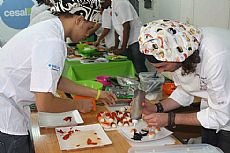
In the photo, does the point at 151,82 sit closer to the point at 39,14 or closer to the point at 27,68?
the point at 27,68

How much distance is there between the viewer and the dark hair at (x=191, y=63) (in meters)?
1.26

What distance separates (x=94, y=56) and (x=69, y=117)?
1563mm

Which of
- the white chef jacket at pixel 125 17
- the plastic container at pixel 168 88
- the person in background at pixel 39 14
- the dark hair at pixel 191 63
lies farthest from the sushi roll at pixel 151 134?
the white chef jacket at pixel 125 17

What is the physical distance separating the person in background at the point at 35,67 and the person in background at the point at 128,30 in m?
2.12

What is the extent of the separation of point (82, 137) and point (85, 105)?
279mm

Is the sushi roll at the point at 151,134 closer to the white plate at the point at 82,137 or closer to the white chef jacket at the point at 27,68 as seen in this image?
the white plate at the point at 82,137

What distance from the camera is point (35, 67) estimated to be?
3.91 ft

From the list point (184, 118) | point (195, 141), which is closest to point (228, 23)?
point (195, 141)

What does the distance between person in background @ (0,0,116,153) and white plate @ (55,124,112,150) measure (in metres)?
0.11

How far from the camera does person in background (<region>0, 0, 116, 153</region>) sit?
1.19 m

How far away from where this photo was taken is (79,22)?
51.2 inches

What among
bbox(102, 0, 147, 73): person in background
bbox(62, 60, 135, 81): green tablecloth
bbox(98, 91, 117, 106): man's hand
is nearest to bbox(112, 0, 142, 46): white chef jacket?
bbox(102, 0, 147, 73): person in background

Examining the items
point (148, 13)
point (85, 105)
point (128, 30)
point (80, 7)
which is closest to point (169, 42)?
point (80, 7)

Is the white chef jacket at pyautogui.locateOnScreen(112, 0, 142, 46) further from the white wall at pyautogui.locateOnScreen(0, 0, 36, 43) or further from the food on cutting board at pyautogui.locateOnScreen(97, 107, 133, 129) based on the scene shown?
Answer: the food on cutting board at pyautogui.locateOnScreen(97, 107, 133, 129)
